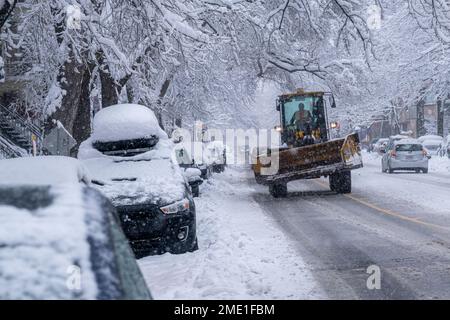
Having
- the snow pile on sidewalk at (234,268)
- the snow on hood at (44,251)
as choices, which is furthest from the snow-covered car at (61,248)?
the snow pile on sidewalk at (234,268)

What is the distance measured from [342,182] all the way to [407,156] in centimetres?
1116

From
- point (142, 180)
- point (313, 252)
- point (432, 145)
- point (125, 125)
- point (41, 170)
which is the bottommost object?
point (313, 252)

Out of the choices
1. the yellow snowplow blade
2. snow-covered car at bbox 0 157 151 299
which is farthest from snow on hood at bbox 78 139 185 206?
the yellow snowplow blade

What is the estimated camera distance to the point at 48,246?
2518mm

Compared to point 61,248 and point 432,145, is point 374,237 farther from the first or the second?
point 432,145

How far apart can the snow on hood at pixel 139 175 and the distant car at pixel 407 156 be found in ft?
63.3

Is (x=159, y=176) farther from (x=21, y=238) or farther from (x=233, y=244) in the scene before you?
(x=21, y=238)

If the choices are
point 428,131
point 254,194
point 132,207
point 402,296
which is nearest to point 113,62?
point 132,207

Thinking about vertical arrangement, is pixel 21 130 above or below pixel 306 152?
above

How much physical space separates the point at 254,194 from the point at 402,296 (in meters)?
13.9

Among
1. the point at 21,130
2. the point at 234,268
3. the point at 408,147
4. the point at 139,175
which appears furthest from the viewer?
the point at 408,147

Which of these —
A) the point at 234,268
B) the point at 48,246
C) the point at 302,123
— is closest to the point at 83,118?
the point at 302,123

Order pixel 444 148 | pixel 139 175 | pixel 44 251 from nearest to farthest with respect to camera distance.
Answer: pixel 44 251, pixel 139 175, pixel 444 148

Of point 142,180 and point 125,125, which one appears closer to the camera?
point 142,180
